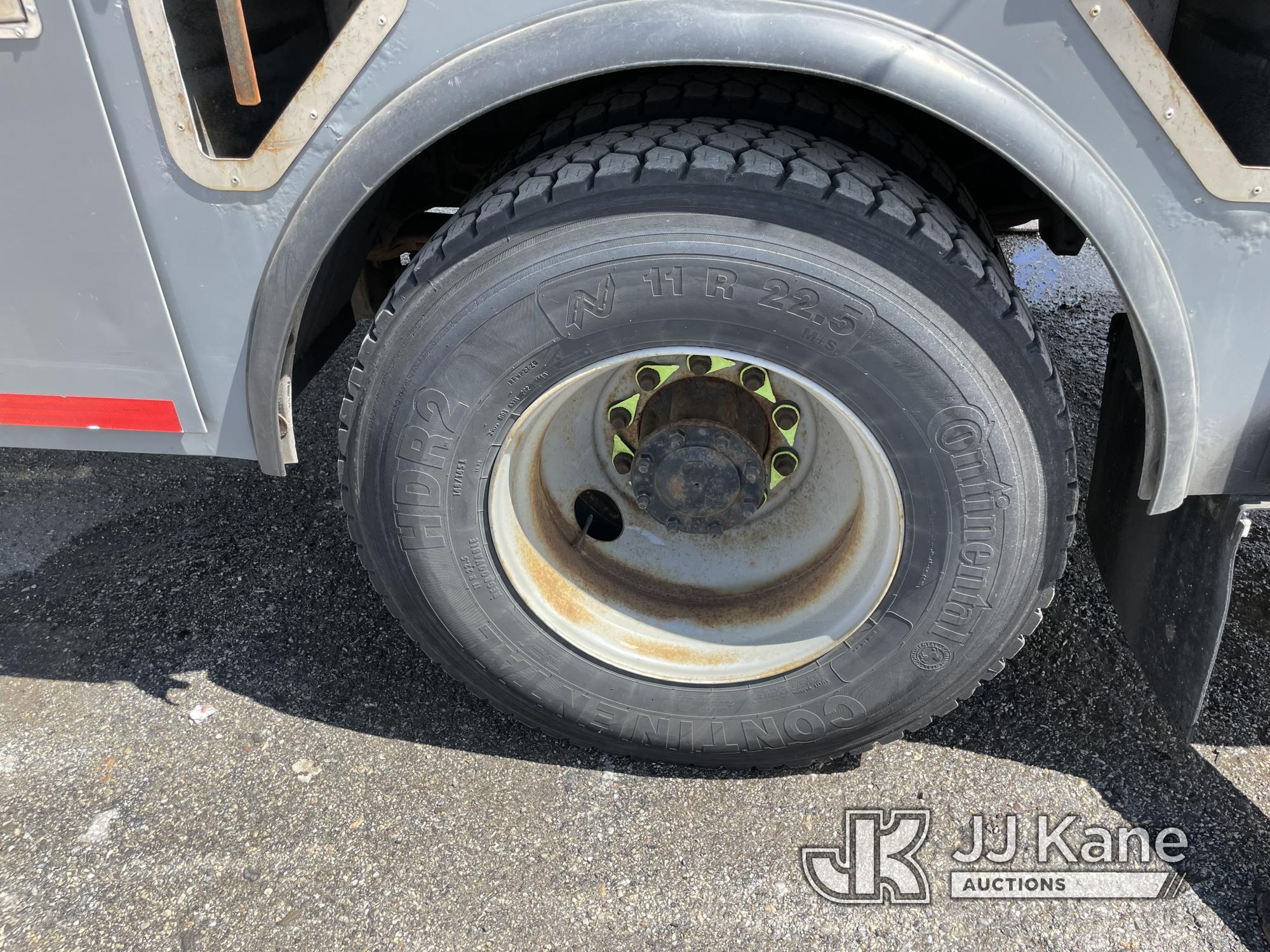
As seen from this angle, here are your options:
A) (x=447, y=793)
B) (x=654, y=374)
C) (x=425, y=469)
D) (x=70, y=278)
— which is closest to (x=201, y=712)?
(x=447, y=793)

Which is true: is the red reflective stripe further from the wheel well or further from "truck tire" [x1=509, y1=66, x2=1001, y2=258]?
"truck tire" [x1=509, y1=66, x2=1001, y2=258]

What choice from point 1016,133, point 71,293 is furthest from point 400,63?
point 1016,133

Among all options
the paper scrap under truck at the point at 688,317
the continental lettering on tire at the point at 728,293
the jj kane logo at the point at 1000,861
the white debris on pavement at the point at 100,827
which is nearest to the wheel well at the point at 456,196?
the paper scrap under truck at the point at 688,317

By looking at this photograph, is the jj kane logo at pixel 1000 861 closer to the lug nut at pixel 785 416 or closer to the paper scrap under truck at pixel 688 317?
the paper scrap under truck at pixel 688 317

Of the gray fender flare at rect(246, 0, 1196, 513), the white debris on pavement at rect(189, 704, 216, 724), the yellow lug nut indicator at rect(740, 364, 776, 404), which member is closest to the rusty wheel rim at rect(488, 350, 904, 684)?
the yellow lug nut indicator at rect(740, 364, 776, 404)

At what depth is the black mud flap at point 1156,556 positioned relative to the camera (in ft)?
5.78

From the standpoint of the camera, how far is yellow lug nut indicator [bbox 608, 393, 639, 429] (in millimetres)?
2021

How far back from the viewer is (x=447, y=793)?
2.08 m

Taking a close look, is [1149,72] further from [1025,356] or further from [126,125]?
[126,125]

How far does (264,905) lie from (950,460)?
1624mm

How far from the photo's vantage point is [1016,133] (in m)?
1.40

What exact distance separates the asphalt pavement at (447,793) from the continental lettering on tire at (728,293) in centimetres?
110

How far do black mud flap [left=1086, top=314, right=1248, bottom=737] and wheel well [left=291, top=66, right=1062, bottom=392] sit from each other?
1.70ft

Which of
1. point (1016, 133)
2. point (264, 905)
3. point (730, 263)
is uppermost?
point (1016, 133)
